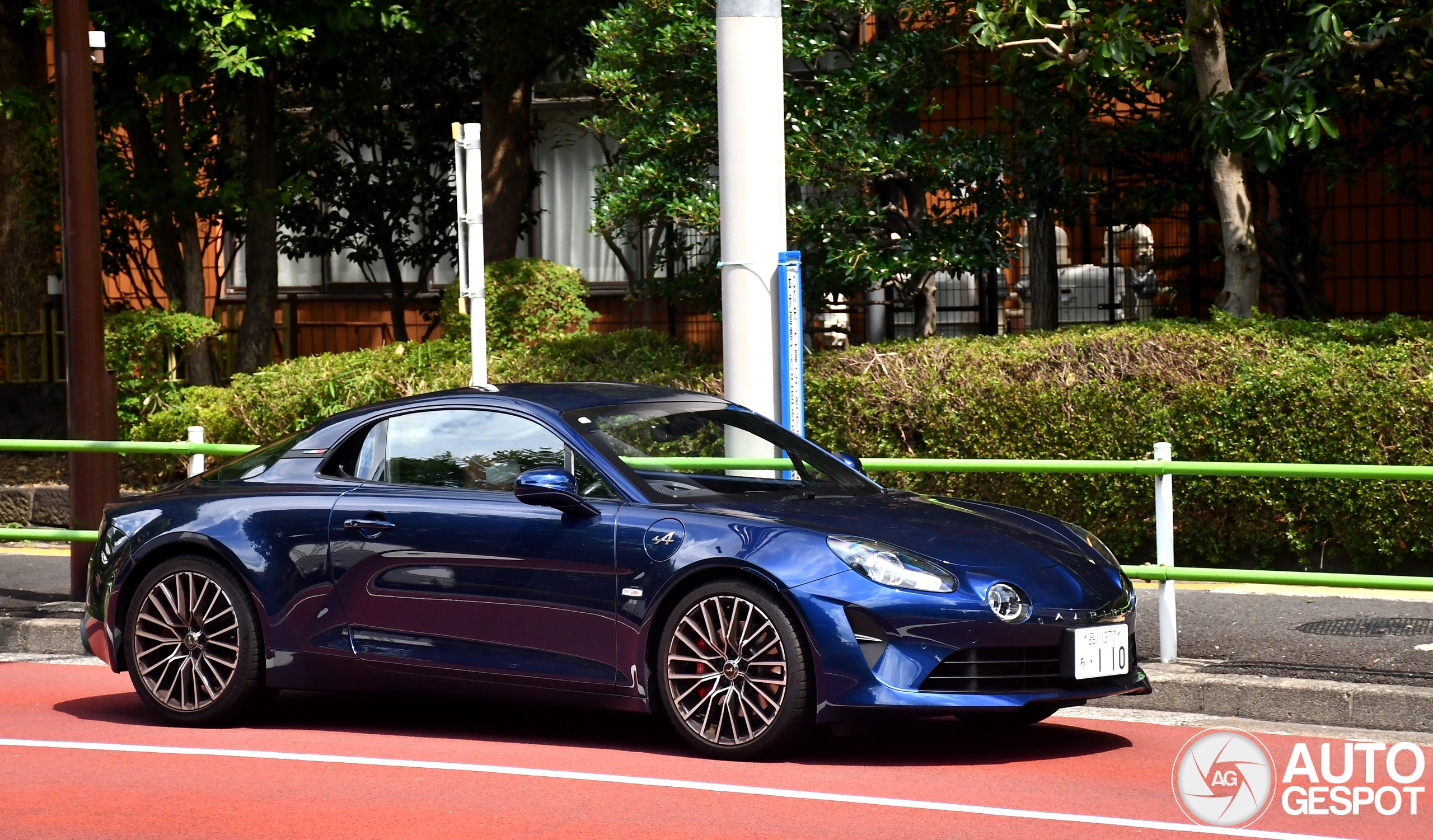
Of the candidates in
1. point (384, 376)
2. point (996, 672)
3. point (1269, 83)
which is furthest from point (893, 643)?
point (384, 376)

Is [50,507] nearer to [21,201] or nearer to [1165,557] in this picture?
[21,201]

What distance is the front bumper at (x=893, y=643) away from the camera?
6371 mm

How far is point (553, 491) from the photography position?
6.82 m

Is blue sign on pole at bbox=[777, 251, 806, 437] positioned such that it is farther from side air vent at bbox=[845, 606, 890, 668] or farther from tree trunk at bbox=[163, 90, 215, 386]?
tree trunk at bbox=[163, 90, 215, 386]

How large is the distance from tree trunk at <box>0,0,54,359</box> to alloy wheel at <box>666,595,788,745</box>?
1297cm

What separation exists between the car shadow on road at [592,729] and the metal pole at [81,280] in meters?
2.42

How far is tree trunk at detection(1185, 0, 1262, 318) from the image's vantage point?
1265 cm

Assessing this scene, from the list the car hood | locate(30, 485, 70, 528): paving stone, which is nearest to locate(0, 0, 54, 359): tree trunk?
locate(30, 485, 70, 528): paving stone

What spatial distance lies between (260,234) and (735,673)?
40.3ft

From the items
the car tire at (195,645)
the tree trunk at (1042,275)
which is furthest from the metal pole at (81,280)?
the tree trunk at (1042,275)

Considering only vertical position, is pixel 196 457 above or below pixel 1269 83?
below

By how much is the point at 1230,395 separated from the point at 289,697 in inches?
240

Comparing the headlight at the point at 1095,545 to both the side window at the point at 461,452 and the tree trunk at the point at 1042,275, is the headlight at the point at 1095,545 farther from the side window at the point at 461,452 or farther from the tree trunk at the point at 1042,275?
the tree trunk at the point at 1042,275

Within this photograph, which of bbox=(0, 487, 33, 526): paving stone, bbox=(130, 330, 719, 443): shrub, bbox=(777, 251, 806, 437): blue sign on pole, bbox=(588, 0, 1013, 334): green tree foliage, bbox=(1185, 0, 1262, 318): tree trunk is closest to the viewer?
bbox=(777, 251, 806, 437): blue sign on pole
